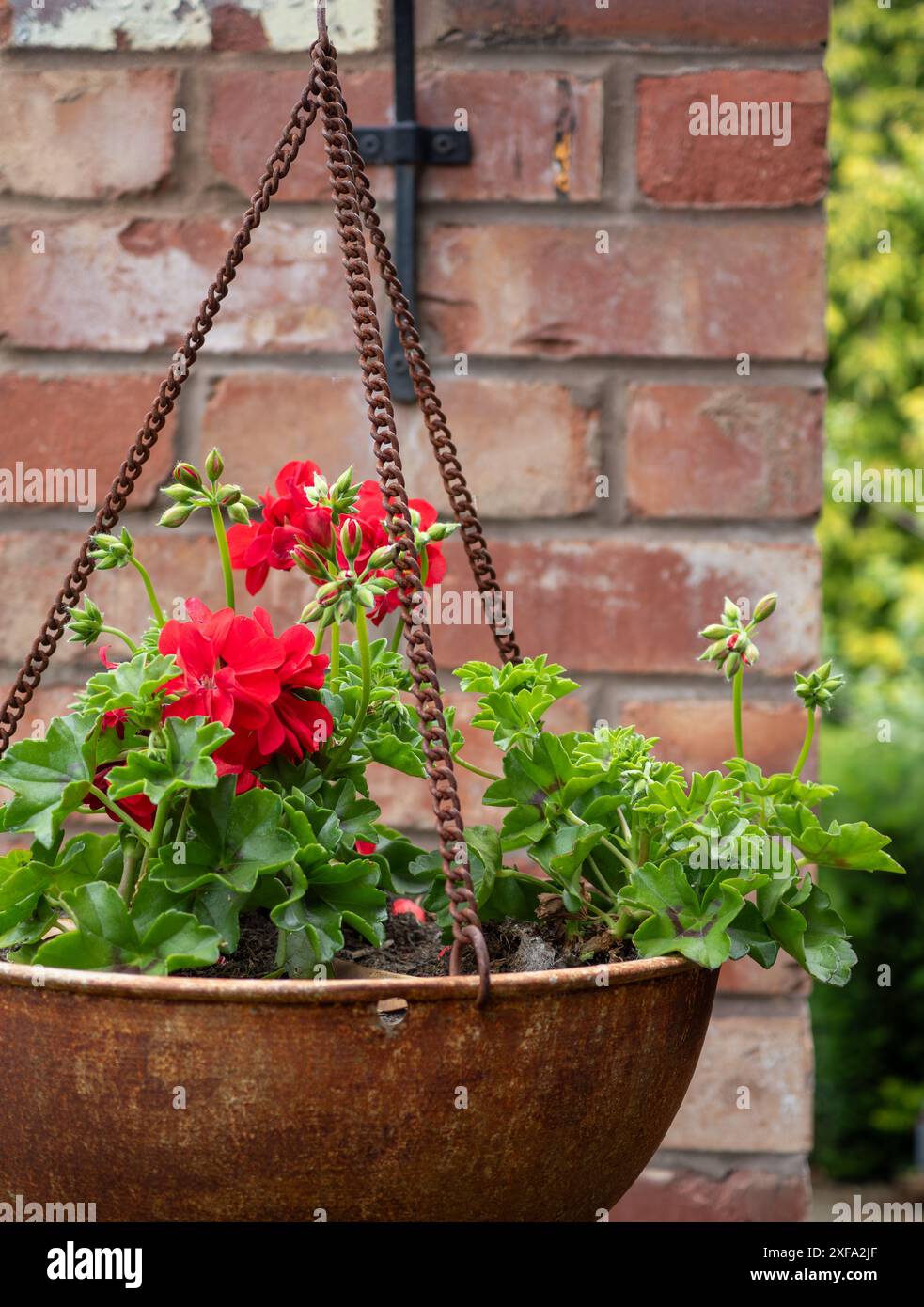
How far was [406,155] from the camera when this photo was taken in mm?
1033

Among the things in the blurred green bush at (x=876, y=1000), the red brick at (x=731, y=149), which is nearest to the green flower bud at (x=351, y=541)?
the red brick at (x=731, y=149)

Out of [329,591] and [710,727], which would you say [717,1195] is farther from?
[329,591]

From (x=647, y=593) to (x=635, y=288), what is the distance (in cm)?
25

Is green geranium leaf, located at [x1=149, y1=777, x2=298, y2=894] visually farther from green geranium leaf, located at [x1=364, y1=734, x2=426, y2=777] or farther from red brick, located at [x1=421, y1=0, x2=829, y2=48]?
red brick, located at [x1=421, y1=0, x2=829, y2=48]

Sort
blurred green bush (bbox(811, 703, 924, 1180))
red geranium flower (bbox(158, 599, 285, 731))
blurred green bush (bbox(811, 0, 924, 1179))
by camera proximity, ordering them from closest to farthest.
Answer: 1. red geranium flower (bbox(158, 599, 285, 731))
2. blurred green bush (bbox(811, 703, 924, 1180))
3. blurred green bush (bbox(811, 0, 924, 1179))

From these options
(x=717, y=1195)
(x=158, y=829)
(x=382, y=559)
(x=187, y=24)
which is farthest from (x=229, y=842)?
(x=187, y=24)

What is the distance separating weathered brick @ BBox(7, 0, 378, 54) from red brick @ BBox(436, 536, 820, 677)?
1.43ft

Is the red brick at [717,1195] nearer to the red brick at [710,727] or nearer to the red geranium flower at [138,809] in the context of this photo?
the red brick at [710,727]

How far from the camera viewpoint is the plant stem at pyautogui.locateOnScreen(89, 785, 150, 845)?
60cm

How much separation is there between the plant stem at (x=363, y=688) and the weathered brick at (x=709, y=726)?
421 mm

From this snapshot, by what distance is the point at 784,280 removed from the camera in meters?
1.06

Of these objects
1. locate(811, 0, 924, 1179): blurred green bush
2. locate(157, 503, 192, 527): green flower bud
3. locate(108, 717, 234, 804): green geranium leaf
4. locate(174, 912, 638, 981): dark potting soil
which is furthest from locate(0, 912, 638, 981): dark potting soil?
locate(811, 0, 924, 1179): blurred green bush

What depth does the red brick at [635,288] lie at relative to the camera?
3.46 feet

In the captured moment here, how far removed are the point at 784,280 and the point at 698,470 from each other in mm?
168
